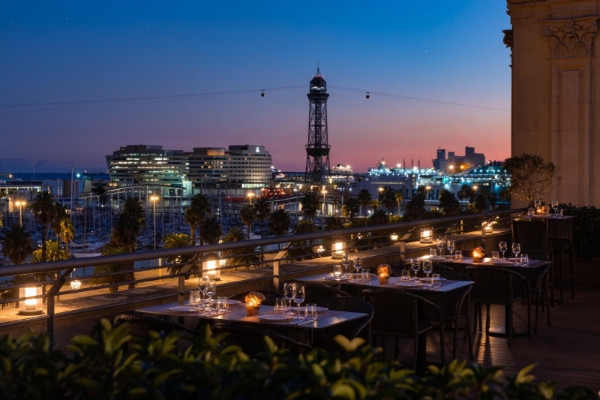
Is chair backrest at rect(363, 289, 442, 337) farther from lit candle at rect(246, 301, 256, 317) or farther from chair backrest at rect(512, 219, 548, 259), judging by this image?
chair backrest at rect(512, 219, 548, 259)

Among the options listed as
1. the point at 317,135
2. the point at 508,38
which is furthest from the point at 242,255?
the point at 317,135

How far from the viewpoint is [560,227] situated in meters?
11.8

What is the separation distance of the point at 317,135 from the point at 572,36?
539ft

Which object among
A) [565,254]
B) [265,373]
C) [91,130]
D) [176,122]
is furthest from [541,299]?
[176,122]

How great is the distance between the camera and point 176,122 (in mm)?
167250

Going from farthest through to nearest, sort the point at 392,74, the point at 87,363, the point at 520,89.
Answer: the point at 392,74, the point at 520,89, the point at 87,363

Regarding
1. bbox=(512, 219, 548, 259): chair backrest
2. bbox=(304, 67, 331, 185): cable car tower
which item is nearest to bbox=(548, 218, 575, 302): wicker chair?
bbox=(512, 219, 548, 259): chair backrest

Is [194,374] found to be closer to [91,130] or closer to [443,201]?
[443,201]

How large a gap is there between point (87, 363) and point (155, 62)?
123 metres

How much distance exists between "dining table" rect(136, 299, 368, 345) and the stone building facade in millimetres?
10724

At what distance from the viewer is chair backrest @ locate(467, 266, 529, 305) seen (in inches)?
330

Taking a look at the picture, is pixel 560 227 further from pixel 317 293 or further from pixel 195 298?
pixel 195 298

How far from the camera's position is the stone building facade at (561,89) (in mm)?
14523

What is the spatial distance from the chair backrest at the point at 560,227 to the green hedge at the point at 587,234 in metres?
0.61
